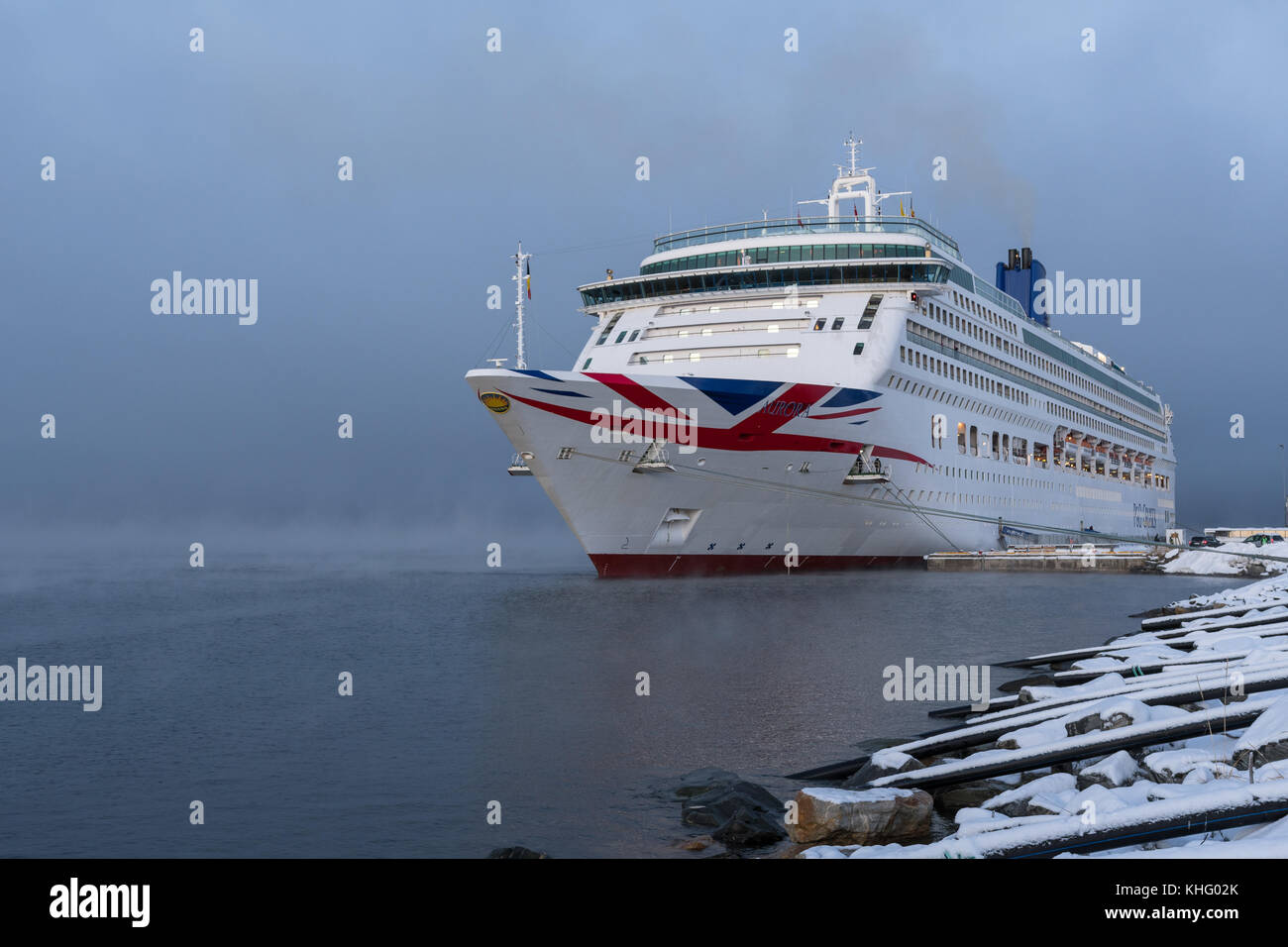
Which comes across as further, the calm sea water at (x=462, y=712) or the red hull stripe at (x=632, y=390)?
the red hull stripe at (x=632, y=390)

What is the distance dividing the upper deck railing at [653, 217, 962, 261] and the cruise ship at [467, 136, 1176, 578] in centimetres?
9

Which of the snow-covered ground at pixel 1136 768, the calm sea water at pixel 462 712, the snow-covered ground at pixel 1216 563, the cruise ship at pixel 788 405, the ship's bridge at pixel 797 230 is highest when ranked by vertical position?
the ship's bridge at pixel 797 230

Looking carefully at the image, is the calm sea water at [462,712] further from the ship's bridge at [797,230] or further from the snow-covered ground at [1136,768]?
the ship's bridge at [797,230]

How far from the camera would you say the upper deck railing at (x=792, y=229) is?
40812 mm

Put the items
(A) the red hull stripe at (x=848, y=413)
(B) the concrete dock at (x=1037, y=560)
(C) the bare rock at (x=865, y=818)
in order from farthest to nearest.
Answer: (B) the concrete dock at (x=1037, y=560)
(A) the red hull stripe at (x=848, y=413)
(C) the bare rock at (x=865, y=818)

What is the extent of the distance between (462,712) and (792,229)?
30.2m

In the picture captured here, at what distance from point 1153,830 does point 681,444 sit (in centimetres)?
2488

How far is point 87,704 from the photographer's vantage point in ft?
55.8

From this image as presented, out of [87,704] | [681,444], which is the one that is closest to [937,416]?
[681,444]

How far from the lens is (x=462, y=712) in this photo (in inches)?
605

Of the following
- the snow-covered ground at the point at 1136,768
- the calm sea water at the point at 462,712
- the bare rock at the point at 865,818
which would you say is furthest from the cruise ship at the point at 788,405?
the bare rock at the point at 865,818

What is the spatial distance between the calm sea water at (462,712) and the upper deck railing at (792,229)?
50.6 feet

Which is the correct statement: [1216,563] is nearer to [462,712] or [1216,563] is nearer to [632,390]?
[632,390]

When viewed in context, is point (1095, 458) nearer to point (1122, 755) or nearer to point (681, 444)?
point (681, 444)
